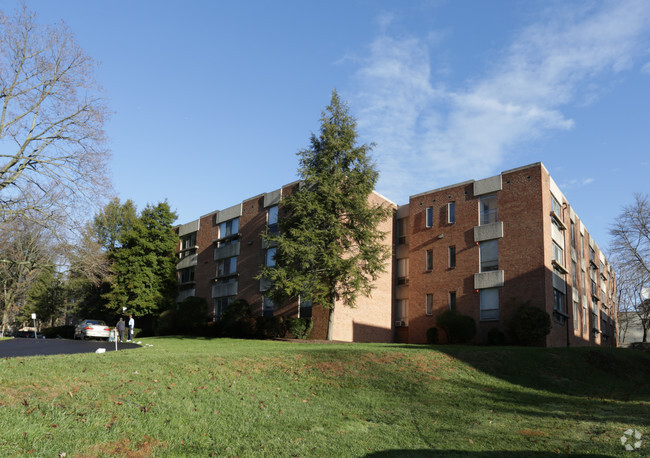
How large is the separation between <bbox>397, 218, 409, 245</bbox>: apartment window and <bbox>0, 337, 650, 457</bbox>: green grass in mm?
18768

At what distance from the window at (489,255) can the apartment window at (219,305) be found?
65.6 feet

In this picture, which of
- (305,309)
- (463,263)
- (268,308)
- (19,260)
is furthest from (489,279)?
(19,260)

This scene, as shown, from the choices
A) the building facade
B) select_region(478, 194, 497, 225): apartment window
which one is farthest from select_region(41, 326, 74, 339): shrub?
select_region(478, 194, 497, 225): apartment window

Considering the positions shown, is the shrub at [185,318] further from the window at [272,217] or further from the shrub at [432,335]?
the shrub at [432,335]

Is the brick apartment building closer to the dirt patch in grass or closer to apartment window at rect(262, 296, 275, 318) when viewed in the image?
apartment window at rect(262, 296, 275, 318)

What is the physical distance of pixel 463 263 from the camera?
110 feet

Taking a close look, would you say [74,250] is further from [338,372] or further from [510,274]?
[510,274]

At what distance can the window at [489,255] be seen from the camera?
3209 cm

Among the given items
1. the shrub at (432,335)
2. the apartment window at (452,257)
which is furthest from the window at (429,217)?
the shrub at (432,335)

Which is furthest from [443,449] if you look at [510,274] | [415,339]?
[415,339]

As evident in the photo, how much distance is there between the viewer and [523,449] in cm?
972

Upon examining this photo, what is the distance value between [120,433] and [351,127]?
2613 cm

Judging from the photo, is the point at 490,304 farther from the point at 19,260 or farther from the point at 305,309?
the point at 19,260

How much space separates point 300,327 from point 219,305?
41.0 ft
